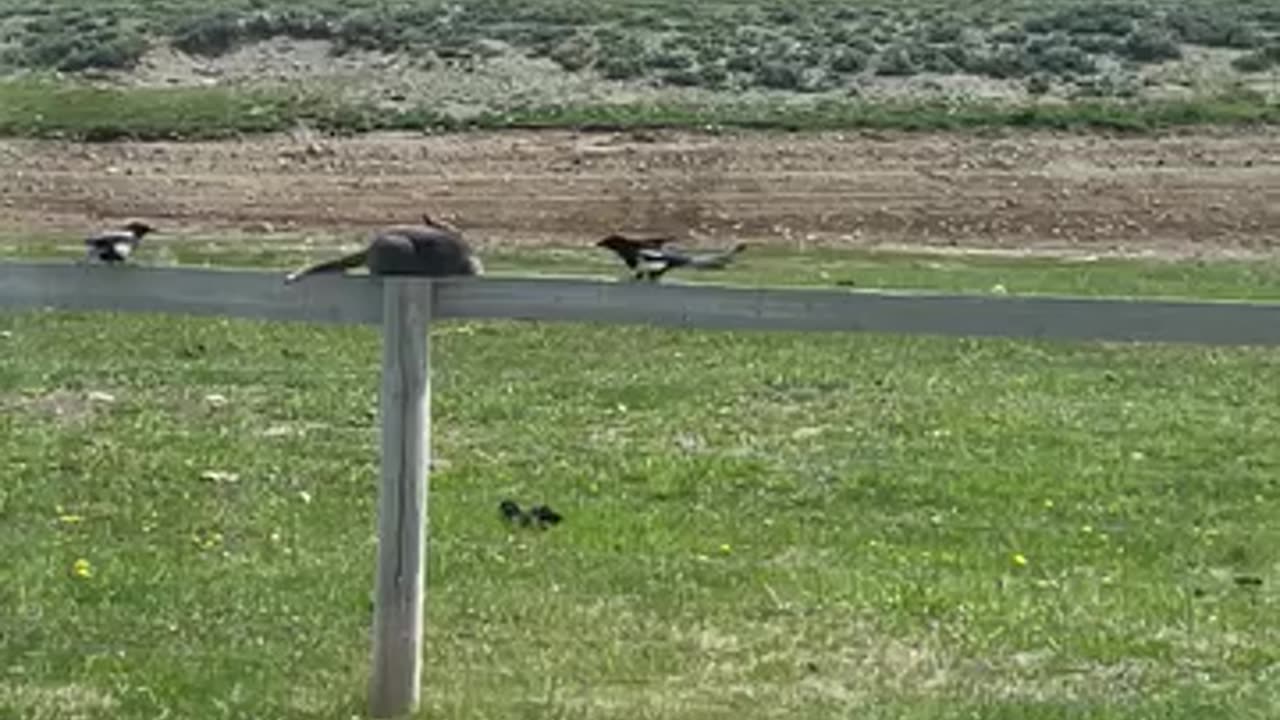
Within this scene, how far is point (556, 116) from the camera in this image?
91.0 feet

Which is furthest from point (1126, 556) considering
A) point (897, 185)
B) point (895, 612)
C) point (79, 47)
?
point (79, 47)

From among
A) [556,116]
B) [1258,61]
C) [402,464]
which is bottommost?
[556,116]

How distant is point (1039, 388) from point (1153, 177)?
12846 millimetres

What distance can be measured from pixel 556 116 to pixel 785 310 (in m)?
21.5

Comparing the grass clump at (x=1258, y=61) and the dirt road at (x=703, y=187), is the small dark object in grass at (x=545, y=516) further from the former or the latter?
the grass clump at (x=1258, y=61)

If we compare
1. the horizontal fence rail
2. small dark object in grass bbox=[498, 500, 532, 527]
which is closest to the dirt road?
small dark object in grass bbox=[498, 500, 532, 527]

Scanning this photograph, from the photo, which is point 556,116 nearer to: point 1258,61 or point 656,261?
point 1258,61

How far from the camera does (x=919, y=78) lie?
30.0m

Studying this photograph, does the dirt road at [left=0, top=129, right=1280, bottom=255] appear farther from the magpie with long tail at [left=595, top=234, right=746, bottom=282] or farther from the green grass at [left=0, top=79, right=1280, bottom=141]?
the magpie with long tail at [left=595, top=234, right=746, bottom=282]

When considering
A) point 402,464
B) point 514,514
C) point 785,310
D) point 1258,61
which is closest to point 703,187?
point 1258,61

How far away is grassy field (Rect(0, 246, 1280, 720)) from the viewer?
703 centimetres

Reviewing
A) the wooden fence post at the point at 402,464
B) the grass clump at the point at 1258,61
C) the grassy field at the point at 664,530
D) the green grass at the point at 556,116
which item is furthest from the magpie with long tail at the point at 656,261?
the grass clump at the point at 1258,61

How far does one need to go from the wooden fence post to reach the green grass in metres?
21.0

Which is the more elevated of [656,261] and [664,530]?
[656,261]
